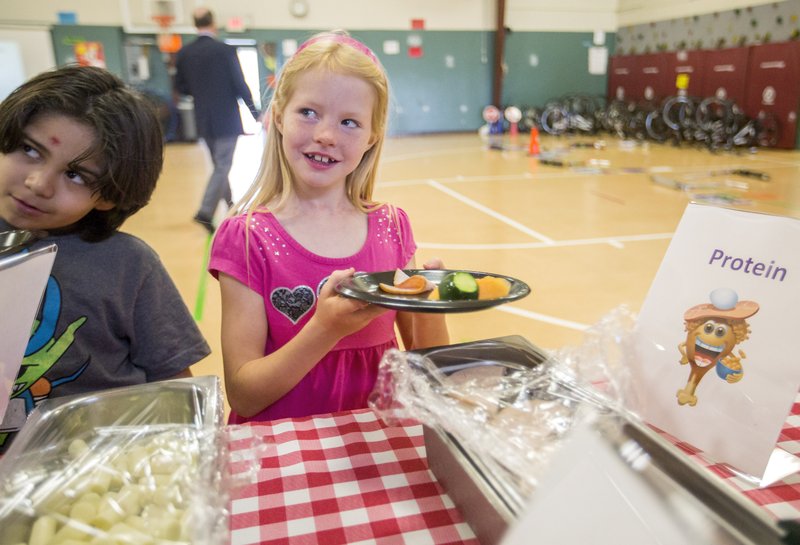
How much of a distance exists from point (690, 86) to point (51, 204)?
1126 cm

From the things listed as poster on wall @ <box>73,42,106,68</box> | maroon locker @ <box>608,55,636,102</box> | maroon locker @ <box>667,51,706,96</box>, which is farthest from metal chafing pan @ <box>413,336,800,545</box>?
maroon locker @ <box>608,55,636,102</box>

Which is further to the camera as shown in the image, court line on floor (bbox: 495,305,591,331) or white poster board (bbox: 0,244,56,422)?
court line on floor (bbox: 495,305,591,331)

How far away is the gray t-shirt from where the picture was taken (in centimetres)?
103

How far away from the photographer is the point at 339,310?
34.6 inches

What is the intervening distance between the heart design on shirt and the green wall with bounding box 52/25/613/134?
1034cm

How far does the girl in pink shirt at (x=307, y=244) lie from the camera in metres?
1.11

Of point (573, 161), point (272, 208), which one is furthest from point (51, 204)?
point (573, 161)

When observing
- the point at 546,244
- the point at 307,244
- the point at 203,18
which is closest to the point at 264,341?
the point at 307,244

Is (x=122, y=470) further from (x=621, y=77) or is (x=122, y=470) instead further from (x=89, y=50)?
(x=621, y=77)

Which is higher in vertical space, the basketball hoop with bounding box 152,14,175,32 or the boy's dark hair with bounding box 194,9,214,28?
the basketball hoop with bounding box 152,14,175,32

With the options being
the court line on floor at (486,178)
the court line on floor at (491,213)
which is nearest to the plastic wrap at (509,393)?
the court line on floor at (491,213)

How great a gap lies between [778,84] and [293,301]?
981 centimetres

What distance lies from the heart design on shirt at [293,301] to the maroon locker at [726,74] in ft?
33.2

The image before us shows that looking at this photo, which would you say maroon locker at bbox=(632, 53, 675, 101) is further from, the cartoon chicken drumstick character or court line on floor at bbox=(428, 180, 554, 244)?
the cartoon chicken drumstick character
